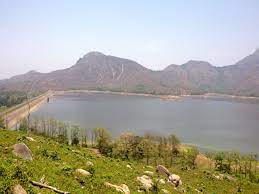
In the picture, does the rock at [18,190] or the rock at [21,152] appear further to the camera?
the rock at [21,152]

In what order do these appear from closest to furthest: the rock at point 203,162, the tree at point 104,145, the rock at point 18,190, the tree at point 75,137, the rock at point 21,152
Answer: the rock at point 18,190 → the rock at point 21,152 → the tree at point 104,145 → the rock at point 203,162 → the tree at point 75,137

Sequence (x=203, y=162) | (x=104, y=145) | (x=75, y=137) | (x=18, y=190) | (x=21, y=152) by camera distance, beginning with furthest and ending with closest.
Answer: (x=75, y=137) → (x=203, y=162) → (x=104, y=145) → (x=21, y=152) → (x=18, y=190)

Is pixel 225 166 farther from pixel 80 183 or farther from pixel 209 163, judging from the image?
pixel 80 183

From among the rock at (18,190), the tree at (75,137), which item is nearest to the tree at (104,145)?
the tree at (75,137)

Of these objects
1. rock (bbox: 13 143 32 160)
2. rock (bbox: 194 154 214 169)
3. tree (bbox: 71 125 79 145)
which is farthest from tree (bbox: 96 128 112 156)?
rock (bbox: 13 143 32 160)

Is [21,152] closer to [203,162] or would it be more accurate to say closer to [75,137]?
[203,162]

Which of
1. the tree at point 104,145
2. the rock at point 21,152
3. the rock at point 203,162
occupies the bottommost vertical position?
the rock at point 203,162

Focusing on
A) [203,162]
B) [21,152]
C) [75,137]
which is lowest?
[203,162]

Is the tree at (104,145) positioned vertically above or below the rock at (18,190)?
below

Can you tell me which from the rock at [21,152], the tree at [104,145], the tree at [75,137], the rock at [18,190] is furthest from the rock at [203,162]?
the rock at [18,190]

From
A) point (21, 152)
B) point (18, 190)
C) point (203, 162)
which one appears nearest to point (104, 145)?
point (203, 162)

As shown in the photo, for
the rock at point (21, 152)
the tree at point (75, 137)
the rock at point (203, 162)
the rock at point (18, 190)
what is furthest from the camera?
the tree at point (75, 137)

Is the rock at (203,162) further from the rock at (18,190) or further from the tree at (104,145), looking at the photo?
the rock at (18,190)

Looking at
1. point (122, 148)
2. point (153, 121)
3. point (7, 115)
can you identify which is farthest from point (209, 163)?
point (7, 115)
